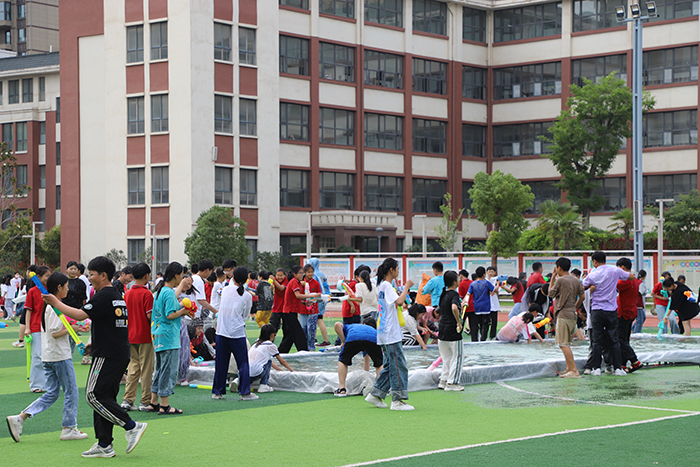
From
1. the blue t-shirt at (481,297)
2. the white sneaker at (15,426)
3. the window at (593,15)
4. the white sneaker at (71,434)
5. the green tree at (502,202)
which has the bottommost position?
the white sneaker at (71,434)

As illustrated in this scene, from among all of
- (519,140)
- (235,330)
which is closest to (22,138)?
(519,140)

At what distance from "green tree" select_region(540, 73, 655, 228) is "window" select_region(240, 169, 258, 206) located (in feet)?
57.3

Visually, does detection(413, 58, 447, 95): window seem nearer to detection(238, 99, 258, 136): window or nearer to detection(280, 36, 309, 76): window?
detection(280, 36, 309, 76): window

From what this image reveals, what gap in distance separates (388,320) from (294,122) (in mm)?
42076

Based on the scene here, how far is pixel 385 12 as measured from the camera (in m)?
55.7

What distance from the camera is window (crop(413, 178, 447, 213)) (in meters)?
57.2

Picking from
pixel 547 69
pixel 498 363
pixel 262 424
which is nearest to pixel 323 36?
pixel 547 69

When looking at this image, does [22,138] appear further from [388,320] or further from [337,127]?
[388,320]

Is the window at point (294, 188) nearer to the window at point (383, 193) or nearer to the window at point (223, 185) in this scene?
the window at point (223, 185)

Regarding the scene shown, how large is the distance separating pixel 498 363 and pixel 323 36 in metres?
40.7

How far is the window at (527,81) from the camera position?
57.2 m

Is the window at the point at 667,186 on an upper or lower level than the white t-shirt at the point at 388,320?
upper

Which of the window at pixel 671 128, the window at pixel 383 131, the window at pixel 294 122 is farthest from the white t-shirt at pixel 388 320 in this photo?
the window at pixel 671 128

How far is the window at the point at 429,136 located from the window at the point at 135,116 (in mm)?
17837
